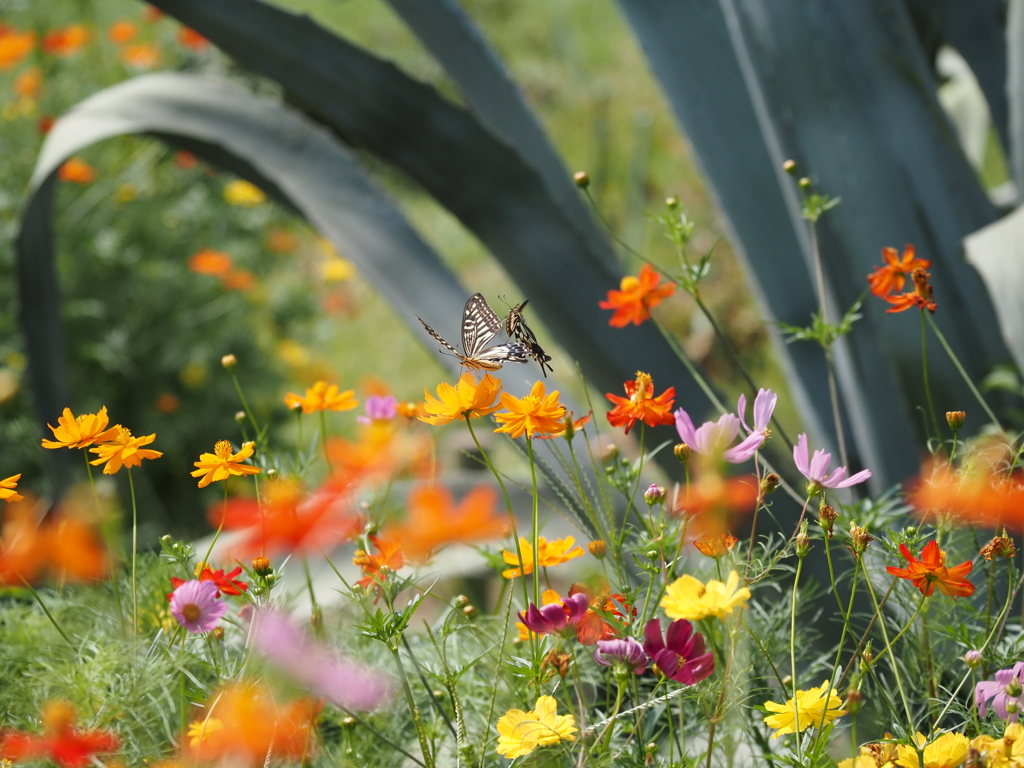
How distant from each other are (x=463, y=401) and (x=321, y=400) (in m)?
0.19

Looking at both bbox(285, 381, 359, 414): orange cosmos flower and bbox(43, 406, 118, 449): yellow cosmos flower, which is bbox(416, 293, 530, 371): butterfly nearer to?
bbox(285, 381, 359, 414): orange cosmos flower

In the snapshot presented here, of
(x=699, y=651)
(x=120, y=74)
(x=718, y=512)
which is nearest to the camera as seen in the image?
(x=718, y=512)

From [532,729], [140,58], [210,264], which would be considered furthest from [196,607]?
[140,58]

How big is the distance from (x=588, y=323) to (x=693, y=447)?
37cm

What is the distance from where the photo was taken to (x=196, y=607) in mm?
420

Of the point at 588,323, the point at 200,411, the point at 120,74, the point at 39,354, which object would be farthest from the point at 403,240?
the point at 120,74

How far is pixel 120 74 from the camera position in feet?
7.91

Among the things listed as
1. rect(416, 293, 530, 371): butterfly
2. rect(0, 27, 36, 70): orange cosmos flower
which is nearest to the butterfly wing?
rect(416, 293, 530, 371): butterfly

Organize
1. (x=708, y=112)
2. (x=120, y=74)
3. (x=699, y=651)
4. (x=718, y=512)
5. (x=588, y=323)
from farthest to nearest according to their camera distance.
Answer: (x=120, y=74) < (x=708, y=112) < (x=588, y=323) < (x=699, y=651) < (x=718, y=512)

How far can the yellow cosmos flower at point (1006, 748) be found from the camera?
34 centimetres

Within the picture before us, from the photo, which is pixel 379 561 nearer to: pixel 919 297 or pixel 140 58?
pixel 919 297

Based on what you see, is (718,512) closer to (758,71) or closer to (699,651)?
(699,651)

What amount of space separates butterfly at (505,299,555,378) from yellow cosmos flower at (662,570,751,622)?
0.20m

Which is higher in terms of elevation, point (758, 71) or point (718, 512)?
point (758, 71)
